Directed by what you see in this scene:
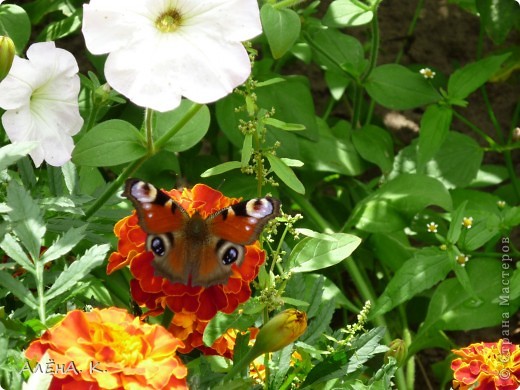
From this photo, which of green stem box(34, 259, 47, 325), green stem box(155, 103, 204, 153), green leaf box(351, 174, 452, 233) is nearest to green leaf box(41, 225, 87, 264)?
green stem box(34, 259, 47, 325)

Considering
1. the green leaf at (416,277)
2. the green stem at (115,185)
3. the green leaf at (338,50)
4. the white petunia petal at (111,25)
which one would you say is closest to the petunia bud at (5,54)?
the white petunia petal at (111,25)

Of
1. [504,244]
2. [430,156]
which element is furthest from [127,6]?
[504,244]

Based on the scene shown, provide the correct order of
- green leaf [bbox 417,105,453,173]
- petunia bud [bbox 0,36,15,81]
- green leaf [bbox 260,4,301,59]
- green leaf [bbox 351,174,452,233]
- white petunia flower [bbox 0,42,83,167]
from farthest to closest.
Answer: green leaf [bbox 417,105,453,173] < green leaf [bbox 351,174,452,233] < green leaf [bbox 260,4,301,59] < white petunia flower [bbox 0,42,83,167] < petunia bud [bbox 0,36,15,81]

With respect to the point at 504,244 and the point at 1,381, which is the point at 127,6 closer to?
the point at 1,381

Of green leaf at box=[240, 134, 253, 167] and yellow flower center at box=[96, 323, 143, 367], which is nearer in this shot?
yellow flower center at box=[96, 323, 143, 367]

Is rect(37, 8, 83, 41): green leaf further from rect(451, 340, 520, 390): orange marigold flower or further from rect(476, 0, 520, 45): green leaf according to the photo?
rect(451, 340, 520, 390): orange marigold flower

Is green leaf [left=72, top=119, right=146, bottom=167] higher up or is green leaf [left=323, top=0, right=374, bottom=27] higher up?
green leaf [left=72, top=119, right=146, bottom=167]

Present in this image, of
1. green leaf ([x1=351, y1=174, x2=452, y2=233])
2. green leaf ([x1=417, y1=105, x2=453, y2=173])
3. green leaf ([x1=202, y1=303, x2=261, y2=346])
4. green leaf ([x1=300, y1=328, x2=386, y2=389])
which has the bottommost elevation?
green leaf ([x1=351, y1=174, x2=452, y2=233])
